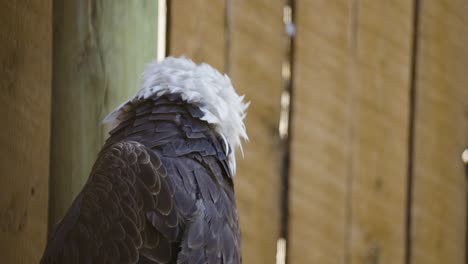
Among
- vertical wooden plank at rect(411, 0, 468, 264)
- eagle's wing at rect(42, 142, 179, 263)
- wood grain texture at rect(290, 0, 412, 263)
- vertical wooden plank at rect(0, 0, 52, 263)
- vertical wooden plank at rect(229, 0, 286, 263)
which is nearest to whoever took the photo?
eagle's wing at rect(42, 142, 179, 263)

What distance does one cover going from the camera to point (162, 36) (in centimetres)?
218

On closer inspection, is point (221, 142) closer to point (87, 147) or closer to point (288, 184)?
point (87, 147)

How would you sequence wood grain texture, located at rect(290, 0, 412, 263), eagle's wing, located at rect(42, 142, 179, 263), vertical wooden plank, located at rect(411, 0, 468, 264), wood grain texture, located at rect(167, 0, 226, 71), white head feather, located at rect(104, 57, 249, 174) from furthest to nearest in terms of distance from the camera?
1. vertical wooden plank, located at rect(411, 0, 468, 264)
2. wood grain texture, located at rect(290, 0, 412, 263)
3. wood grain texture, located at rect(167, 0, 226, 71)
4. white head feather, located at rect(104, 57, 249, 174)
5. eagle's wing, located at rect(42, 142, 179, 263)

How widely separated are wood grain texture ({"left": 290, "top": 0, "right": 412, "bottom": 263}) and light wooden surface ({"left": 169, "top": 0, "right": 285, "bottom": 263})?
0.07 meters

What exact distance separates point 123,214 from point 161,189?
3.5 inches

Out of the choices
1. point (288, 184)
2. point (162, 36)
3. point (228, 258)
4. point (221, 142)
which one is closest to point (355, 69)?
point (288, 184)

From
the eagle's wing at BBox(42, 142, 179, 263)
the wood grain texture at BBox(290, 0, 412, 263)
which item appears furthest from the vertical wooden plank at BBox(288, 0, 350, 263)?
the eagle's wing at BBox(42, 142, 179, 263)

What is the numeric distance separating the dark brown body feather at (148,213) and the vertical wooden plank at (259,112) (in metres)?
0.60

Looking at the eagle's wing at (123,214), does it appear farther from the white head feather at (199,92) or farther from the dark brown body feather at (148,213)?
the white head feather at (199,92)

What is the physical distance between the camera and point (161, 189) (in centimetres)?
157

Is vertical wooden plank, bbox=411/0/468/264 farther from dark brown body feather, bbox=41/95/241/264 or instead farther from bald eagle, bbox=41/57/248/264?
dark brown body feather, bbox=41/95/241/264

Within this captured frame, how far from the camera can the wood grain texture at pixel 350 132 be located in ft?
7.80

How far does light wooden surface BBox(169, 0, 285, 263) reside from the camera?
2227mm

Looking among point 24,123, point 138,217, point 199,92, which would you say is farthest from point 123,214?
point 24,123
